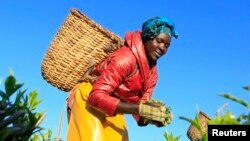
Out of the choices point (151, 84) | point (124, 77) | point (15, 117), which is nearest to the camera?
point (15, 117)

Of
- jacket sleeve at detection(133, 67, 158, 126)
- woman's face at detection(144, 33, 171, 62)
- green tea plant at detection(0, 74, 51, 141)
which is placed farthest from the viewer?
jacket sleeve at detection(133, 67, 158, 126)

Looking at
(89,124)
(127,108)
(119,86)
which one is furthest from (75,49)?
(127,108)

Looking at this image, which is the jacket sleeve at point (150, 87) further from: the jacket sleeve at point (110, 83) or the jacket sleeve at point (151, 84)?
the jacket sleeve at point (110, 83)

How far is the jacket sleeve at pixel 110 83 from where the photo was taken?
360 cm

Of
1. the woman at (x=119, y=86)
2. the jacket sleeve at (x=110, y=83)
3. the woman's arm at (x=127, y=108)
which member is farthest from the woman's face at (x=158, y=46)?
the woman's arm at (x=127, y=108)

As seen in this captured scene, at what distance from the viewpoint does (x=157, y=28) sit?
3896mm

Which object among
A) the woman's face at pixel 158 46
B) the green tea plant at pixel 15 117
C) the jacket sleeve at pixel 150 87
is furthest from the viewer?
the jacket sleeve at pixel 150 87

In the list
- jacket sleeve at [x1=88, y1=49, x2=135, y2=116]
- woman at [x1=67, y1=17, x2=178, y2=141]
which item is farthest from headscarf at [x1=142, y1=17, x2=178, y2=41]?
jacket sleeve at [x1=88, y1=49, x2=135, y2=116]

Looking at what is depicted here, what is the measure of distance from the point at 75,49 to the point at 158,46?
0.87 meters

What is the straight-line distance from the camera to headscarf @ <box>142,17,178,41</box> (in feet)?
12.7

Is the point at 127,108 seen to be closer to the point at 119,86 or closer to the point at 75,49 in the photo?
the point at 119,86

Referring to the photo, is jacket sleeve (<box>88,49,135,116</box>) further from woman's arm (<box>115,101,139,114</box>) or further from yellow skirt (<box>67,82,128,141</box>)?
yellow skirt (<box>67,82,128,141</box>)

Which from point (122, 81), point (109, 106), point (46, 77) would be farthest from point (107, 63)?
point (46, 77)

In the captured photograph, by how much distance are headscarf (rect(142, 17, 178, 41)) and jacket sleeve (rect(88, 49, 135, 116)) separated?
27 centimetres
